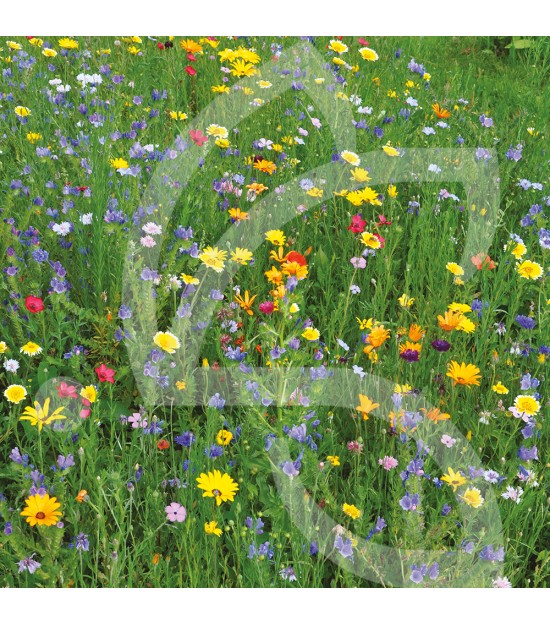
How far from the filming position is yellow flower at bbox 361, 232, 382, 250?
2.73 metres

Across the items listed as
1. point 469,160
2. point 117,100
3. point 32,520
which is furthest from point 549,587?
point 117,100

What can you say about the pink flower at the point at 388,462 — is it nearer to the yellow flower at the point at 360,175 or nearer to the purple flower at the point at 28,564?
the purple flower at the point at 28,564

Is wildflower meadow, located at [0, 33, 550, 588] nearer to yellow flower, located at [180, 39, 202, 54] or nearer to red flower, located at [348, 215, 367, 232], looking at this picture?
red flower, located at [348, 215, 367, 232]

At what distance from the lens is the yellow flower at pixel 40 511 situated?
1.70 metres

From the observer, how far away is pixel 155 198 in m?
2.77

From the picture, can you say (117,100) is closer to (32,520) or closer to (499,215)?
(499,215)

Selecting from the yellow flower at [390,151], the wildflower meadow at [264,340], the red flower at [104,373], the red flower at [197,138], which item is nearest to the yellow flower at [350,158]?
the wildflower meadow at [264,340]

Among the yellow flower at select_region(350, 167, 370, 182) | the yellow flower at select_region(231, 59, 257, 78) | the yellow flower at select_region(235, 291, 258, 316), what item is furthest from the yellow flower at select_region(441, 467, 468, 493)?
the yellow flower at select_region(231, 59, 257, 78)

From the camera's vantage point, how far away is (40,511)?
1.71m

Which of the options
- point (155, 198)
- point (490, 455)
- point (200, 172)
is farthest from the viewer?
point (200, 172)

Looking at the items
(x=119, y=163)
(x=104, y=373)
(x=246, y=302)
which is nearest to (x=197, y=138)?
(x=119, y=163)

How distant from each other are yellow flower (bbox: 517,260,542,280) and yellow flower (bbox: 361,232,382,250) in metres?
0.57

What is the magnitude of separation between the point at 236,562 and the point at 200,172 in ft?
5.78

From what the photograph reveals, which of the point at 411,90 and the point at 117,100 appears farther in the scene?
the point at 411,90
